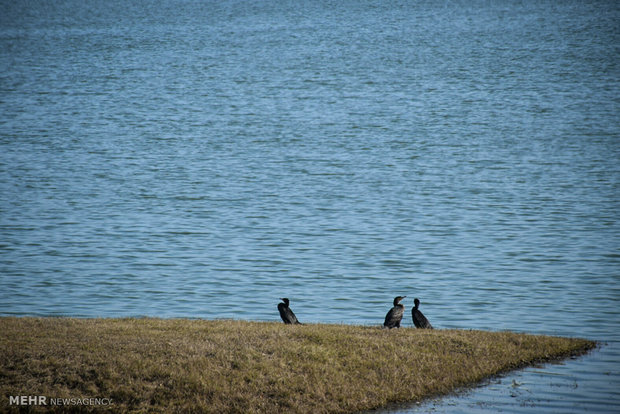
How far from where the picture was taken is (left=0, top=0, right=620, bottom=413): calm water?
108 feet

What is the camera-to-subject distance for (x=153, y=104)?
99.2 meters

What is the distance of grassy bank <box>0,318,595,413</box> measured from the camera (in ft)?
47.4

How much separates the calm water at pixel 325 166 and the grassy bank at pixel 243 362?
4.09ft

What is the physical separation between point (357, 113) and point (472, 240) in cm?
4740

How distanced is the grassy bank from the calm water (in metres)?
1.25

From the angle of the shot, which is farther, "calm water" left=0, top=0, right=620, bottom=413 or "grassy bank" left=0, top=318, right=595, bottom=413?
"calm water" left=0, top=0, right=620, bottom=413

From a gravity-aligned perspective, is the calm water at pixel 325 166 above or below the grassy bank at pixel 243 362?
above

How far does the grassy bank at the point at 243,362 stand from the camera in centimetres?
1446

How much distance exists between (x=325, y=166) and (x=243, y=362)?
199ft

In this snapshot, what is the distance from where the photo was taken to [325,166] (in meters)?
76.1

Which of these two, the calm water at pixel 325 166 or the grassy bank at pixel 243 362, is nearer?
the grassy bank at pixel 243 362

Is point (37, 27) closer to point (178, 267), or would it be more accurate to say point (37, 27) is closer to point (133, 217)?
point (133, 217)

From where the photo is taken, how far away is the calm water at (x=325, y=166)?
32812mm

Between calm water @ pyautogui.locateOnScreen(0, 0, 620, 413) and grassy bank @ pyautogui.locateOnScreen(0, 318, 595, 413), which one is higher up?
calm water @ pyautogui.locateOnScreen(0, 0, 620, 413)
